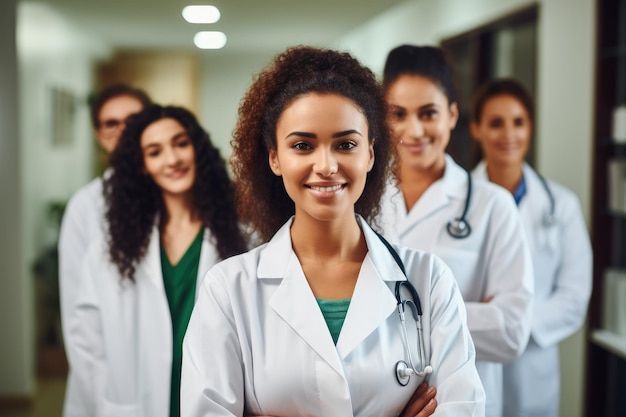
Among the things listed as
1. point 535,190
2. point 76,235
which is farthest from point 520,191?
point 76,235

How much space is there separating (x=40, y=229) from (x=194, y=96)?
99cm

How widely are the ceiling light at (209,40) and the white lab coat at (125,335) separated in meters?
1.08

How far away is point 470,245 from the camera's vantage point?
1611mm

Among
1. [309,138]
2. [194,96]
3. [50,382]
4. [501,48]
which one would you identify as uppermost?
[501,48]

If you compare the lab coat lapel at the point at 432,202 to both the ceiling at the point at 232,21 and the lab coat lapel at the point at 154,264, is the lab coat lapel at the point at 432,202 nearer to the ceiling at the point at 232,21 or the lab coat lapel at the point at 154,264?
the lab coat lapel at the point at 154,264

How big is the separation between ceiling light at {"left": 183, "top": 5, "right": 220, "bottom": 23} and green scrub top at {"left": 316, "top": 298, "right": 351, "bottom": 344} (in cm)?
180

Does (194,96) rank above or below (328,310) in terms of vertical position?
above

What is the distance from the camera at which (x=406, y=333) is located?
1.16m

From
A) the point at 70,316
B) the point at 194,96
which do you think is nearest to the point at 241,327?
the point at 70,316

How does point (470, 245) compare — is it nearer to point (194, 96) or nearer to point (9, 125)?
point (194, 96)

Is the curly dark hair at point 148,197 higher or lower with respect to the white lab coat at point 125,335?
higher

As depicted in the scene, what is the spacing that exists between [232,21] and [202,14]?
0.14 m

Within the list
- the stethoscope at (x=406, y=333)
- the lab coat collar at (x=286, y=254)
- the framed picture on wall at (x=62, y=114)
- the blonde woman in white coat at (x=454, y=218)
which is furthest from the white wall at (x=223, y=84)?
the stethoscope at (x=406, y=333)

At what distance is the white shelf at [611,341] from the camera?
261 centimetres
